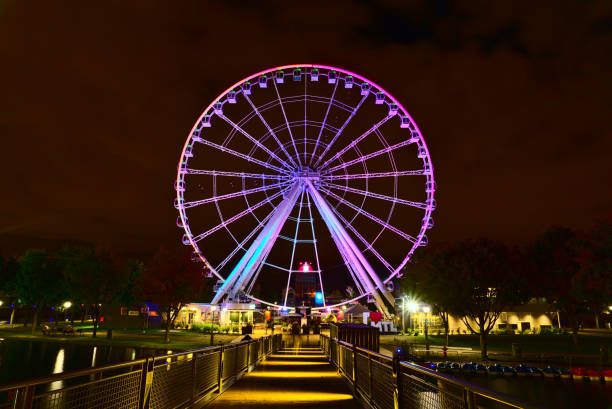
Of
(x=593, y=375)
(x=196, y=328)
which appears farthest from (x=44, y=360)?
(x=593, y=375)

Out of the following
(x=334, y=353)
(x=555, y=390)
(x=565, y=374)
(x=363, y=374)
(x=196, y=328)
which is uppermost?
(x=363, y=374)

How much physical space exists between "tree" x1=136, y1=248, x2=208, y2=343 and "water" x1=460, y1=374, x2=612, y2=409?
73.3 feet

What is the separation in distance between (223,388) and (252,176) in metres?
24.1

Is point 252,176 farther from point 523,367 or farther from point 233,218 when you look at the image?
point 523,367

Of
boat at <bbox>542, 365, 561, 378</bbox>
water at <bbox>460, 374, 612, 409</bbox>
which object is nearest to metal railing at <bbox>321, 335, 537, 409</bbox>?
water at <bbox>460, 374, 612, 409</bbox>

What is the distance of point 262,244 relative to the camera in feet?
113

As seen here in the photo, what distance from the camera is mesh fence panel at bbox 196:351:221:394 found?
→ 26.5 feet

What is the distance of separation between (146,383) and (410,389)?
338cm

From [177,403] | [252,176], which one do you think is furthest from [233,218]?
[177,403]

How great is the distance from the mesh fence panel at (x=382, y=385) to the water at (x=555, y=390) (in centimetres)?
1033

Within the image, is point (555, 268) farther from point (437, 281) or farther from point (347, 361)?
point (347, 361)

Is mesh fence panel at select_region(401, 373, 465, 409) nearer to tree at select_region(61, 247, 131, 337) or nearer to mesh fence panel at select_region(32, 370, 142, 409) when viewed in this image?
mesh fence panel at select_region(32, 370, 142, 409)

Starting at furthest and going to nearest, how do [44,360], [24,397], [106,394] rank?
[44,360], [106,394], [24,397]

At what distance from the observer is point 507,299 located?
33.9 metres
